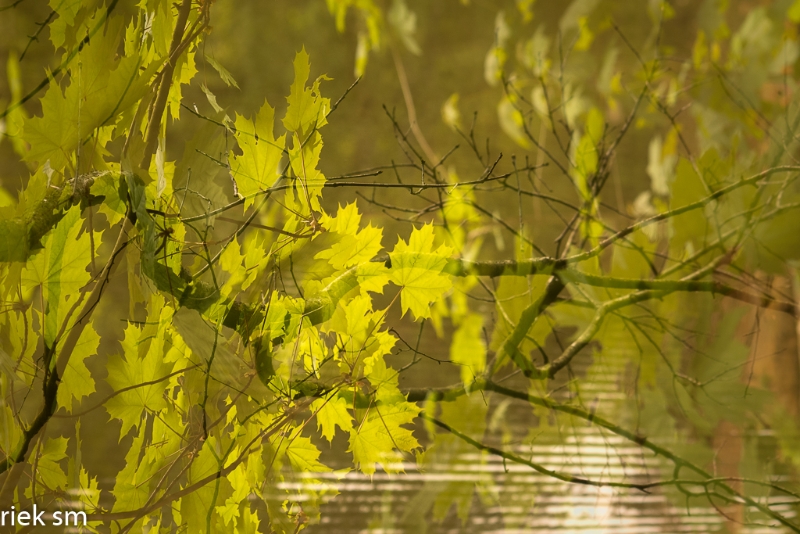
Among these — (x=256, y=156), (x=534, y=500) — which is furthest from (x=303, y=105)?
(x=534, y=500)

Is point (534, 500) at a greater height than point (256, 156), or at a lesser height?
lesser

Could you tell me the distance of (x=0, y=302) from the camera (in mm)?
178

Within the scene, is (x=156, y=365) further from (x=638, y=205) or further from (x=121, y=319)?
(x=638, y=205)

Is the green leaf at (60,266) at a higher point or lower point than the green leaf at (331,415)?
higher

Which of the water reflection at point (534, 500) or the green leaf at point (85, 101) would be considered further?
the water reflection at point (534, 500)

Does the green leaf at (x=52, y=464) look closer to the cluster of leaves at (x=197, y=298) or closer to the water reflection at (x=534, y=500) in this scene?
the cluster of leaves at (x=197, y=298)

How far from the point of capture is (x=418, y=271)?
0.73ft

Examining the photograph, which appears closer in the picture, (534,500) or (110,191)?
(110,191)

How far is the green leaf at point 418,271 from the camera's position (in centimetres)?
22

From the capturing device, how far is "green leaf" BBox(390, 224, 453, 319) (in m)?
0.22

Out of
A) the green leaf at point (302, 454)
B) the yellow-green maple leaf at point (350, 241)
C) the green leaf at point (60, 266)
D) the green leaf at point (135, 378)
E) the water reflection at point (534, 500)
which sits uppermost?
the yellow-green maple leaf at point (350, 241)

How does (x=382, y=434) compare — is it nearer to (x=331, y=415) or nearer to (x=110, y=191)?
(x=331, y=415)

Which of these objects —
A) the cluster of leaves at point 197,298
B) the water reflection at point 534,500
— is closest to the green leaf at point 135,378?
the cluster of leaves at point 197,298

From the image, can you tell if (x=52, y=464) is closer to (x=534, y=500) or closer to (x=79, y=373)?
(x=79, y=373)
